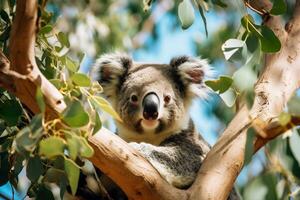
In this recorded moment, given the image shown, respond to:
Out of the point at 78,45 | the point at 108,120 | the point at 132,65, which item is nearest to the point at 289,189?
the point at 132,65

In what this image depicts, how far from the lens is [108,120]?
5.21 meters

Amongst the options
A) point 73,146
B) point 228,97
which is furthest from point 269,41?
point 73,146

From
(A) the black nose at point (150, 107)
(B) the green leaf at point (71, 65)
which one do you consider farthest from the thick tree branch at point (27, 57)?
(A) the black nose at point (150, 107)

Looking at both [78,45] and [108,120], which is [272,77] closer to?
[108,120]

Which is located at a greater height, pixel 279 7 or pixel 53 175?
pixel 279 7

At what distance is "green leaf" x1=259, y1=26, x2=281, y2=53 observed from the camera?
2172 mm

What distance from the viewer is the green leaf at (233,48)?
222 centimetres

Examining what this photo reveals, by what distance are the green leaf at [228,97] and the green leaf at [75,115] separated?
66cm

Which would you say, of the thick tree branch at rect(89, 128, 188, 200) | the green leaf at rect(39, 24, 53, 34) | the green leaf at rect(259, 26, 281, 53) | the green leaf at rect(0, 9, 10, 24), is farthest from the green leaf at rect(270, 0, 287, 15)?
the green leaf at rect(0, 9, 10, 24)

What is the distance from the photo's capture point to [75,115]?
1.71m

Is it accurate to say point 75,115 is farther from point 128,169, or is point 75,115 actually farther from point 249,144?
point 128,169

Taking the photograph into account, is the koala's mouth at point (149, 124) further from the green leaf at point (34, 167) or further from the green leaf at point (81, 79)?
the green leaf at point (81, 79)

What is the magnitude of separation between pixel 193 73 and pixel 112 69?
519mm

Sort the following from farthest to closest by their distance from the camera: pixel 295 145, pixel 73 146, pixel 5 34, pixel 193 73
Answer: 1. pixel 193 73
2. pixel 5 34
3. pixel 295 145
4. pixel 73 146
